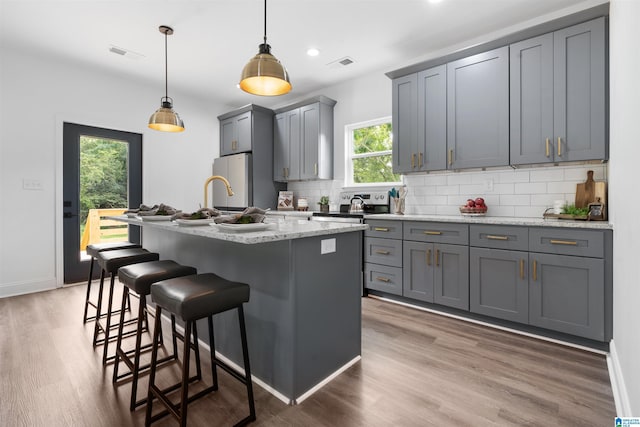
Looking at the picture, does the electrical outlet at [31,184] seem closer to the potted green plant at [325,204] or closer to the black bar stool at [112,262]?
the black bar stool at [112,262]

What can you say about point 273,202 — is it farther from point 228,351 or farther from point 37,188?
point 228,351

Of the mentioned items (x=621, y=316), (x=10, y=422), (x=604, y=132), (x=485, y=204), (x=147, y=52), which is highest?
(x=147, y=52)

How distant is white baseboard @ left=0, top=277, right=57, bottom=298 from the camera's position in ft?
12.1

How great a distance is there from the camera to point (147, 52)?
3770mm

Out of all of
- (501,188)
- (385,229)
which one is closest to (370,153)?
(385,229)

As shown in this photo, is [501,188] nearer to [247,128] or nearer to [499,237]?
[499,237]

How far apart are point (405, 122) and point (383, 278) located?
1.76 meters

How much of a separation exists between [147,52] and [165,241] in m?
2.40

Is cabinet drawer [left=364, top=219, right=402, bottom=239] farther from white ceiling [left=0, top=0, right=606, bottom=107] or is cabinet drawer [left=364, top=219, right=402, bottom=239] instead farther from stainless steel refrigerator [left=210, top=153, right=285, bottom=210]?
stainless steel refrigerator [left=210, top=153, right=285, bottom=210]

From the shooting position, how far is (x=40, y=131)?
12.7 ft

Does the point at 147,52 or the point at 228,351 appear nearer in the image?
the point at 228,351

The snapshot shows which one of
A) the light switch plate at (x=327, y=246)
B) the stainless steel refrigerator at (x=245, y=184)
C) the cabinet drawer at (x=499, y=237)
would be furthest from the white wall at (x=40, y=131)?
the cabinet drawer at (x=499, y=237)

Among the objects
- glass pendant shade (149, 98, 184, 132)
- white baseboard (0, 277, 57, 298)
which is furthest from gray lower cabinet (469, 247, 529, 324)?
white baseboard (0, 277, 57, 298)

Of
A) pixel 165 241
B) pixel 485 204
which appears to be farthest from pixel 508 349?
pixel 165 241
